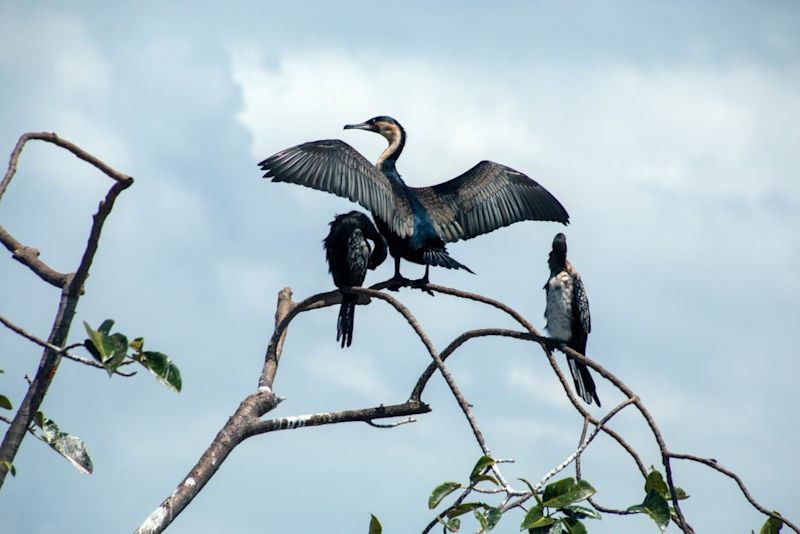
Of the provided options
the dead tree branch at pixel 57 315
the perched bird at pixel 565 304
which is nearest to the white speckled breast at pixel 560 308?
the perched bird at pixel 565 304

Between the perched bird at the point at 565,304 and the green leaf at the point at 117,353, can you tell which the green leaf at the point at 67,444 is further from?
the perched bird at the point at 565,304

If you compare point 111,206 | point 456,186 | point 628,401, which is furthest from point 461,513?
point 456,186

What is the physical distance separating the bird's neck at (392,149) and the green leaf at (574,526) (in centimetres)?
462

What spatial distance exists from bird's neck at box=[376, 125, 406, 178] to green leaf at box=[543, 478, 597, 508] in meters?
4.55

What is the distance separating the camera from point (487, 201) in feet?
24.9

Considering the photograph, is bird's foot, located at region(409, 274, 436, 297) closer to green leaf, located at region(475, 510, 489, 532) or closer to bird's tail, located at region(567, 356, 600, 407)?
bird's tail, located at region(567, 356, 600, 407)

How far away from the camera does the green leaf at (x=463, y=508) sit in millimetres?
3482

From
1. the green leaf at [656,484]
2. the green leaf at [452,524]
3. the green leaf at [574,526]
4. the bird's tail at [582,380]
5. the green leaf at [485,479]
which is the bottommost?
the green leaf at [452,524]

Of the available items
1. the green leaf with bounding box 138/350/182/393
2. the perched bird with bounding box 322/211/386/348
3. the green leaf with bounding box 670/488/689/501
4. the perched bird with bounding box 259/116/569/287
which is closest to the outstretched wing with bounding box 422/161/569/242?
the perched bird with bounding box 259/116/569/287

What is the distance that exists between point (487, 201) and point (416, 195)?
557 mm

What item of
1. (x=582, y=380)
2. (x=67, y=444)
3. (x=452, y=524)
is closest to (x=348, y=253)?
(x=582, y=380)

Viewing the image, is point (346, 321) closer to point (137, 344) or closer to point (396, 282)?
point (396, 282)

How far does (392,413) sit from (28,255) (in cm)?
203

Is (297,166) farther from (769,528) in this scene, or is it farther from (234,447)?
(769,528)
